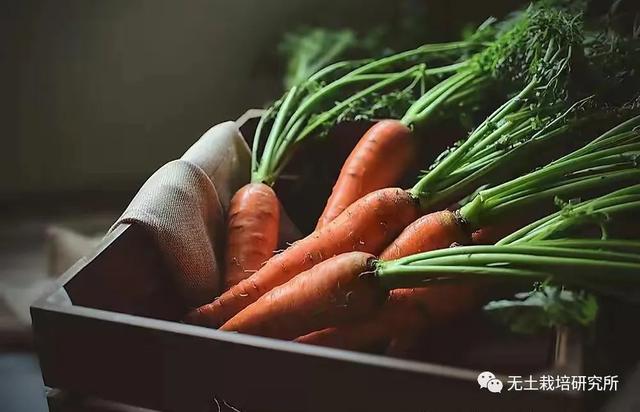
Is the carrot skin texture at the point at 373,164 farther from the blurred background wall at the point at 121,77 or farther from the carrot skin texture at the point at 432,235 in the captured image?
the blurred background wall at the point at 121,77

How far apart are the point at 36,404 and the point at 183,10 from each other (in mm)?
553

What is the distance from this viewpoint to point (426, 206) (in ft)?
2.50

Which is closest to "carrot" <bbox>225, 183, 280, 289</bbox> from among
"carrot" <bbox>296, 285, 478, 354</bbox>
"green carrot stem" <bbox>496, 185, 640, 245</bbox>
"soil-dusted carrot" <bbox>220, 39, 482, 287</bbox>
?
"soil-dusted carrot" <bbox>220, 39, 482, 287</bbox>

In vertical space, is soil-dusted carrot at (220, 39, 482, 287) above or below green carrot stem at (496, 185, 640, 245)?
above

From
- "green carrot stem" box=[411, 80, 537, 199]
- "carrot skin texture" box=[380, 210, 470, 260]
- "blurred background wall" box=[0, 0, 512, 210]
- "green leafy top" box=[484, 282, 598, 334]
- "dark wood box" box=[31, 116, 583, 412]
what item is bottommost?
"dark wood box" box=[31, 116, 583, 412]

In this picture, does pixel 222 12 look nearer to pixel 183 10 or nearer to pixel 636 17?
pixel 183 10

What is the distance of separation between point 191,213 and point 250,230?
7 centimetres

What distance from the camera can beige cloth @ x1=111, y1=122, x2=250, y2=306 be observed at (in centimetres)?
73

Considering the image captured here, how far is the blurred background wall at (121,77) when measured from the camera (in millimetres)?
1106

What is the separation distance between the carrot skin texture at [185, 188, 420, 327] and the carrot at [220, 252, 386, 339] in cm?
3

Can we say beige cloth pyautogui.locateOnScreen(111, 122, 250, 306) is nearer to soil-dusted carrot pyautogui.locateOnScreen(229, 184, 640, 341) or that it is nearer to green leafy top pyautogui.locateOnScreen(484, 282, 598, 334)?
soil-dusted carrot pyautogui.locateOnScreen(229, 184, 640, 341)

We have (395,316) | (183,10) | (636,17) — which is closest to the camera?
(395,316)

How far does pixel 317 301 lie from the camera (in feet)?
2.20

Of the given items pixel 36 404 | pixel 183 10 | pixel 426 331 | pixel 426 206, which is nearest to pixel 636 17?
pixel 426 206
